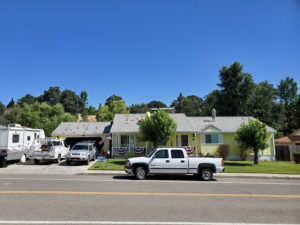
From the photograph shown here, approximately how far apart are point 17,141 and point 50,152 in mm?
2834

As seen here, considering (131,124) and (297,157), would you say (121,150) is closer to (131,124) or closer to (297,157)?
(131,124)

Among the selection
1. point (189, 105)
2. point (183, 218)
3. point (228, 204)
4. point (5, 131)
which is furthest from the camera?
point (189, 105)

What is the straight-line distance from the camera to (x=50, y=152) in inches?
730

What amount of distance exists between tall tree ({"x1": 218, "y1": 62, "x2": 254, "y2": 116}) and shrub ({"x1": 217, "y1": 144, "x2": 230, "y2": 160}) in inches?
873

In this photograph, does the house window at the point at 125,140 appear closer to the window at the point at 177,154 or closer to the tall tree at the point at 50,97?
the window at the point at 177,154

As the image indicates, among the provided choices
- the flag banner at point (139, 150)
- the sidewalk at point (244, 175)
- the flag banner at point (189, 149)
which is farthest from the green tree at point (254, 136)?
the flag banner at point (139, 150)

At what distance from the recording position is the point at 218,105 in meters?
45.5

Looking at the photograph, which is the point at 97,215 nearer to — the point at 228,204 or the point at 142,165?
the point at 228,204

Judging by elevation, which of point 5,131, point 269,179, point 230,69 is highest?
point 230,69

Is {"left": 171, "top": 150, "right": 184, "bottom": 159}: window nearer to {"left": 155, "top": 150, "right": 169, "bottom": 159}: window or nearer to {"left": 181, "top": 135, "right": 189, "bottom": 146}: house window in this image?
{"left": 155, "top": 150, "right": 169, "bottom": 159}: window

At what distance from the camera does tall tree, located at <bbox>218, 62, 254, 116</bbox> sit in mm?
43156

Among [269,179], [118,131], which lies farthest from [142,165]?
[118,131]

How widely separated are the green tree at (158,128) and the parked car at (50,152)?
8099mm

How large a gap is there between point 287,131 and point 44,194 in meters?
57.5
